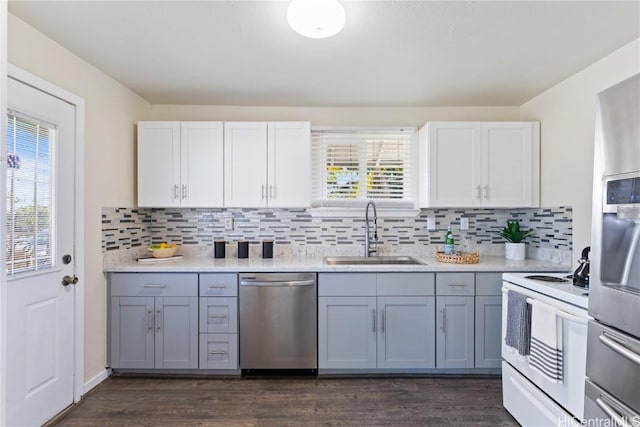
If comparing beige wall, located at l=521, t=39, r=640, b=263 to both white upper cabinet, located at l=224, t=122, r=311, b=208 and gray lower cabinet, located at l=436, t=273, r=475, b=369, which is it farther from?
white upper cabinet, located at l=224, t=122, r=311, b=208

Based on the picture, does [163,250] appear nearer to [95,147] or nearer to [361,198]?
[95,147]

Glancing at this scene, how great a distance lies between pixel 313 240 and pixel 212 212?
1.01m

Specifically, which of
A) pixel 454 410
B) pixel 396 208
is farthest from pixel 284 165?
pixel 454 410

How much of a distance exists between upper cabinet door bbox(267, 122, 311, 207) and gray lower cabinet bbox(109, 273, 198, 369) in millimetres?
1117

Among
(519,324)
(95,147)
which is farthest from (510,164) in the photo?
(95,147)

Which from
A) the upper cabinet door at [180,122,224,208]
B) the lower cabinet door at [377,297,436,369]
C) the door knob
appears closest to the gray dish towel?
the lower cabinet door at [377,297,436,369]

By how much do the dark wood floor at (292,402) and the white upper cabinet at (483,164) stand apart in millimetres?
1477

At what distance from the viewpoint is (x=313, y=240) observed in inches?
126

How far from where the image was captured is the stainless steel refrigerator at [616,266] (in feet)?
4.18

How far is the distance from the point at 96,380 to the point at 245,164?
199cm

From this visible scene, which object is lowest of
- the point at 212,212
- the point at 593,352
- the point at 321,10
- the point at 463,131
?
the point at 593,352

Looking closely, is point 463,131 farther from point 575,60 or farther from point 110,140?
point 110,140

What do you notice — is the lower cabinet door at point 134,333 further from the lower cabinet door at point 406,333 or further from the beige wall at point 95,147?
the lower cabinet door at point 406,333

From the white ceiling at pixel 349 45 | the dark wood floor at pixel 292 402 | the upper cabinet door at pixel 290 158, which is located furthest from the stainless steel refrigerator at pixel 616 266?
the upper cabinet door at pixel 290 158
